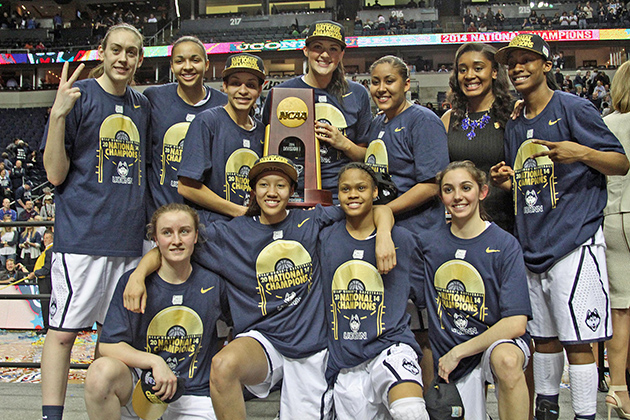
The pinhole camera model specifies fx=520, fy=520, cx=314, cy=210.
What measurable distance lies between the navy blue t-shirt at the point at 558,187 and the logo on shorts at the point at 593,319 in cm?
29

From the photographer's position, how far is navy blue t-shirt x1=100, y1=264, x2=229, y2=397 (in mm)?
2602

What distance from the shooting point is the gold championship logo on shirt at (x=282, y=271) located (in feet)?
8.75

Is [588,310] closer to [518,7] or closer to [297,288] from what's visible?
[297,288]

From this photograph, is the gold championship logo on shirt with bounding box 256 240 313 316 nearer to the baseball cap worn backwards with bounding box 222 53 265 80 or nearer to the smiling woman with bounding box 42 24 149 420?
the smiling woman with bounding box 42 24 149 420

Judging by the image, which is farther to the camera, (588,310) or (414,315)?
(414,315)

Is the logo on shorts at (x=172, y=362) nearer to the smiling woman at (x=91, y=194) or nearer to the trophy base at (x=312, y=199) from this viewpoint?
the smiling woman at (x=91, y=194)

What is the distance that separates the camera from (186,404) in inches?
102

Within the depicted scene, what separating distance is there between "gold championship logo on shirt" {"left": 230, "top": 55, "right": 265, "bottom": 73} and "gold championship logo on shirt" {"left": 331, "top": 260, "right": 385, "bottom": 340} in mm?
1218

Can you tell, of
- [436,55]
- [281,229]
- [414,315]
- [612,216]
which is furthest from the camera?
[436,55]

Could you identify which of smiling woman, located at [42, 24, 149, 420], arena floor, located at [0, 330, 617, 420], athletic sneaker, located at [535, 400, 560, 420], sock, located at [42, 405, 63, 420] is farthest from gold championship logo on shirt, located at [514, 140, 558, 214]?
sock, located at [42, 405, 63, 420]

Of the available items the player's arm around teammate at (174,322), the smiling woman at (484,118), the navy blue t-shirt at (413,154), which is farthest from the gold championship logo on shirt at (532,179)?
the player's arm around teammate at (174,322)

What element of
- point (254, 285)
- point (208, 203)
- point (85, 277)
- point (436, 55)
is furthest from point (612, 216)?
point (436, 55)

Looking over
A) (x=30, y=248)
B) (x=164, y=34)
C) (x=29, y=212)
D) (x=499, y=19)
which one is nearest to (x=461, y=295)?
(x=30, y=248)

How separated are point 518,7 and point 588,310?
29.4 metres
